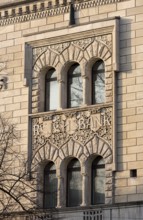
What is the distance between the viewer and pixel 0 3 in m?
39.0

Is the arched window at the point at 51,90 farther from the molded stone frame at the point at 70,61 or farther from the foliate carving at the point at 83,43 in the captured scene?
the foliate carving at the point at 83,43

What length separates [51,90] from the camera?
37719mm

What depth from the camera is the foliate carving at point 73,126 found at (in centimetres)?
3578

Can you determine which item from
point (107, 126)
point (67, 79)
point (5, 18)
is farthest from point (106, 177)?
point (5, 18)

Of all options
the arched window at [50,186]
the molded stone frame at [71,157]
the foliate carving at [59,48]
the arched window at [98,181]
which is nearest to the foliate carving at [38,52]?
the foliate carving at [59,48]

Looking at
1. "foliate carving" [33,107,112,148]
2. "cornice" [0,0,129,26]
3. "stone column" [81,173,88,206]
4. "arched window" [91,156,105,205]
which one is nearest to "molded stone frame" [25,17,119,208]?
"stone column" [81,173,88,206]

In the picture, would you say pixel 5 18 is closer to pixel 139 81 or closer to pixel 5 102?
pixel 5 102

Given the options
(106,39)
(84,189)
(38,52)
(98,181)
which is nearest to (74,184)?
(84,189)

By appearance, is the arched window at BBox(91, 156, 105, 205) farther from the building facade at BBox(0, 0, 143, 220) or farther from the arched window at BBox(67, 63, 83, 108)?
the arched window at BBox(67, 63, 83, 108)

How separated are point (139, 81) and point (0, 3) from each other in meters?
6.69

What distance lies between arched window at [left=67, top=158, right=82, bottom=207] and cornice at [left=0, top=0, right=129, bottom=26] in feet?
17.1

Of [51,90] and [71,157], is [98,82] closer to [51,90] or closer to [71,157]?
[51,90]

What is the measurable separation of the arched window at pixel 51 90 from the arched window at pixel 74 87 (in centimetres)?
50

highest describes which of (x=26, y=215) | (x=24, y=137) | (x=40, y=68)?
(x=40, y=68)
